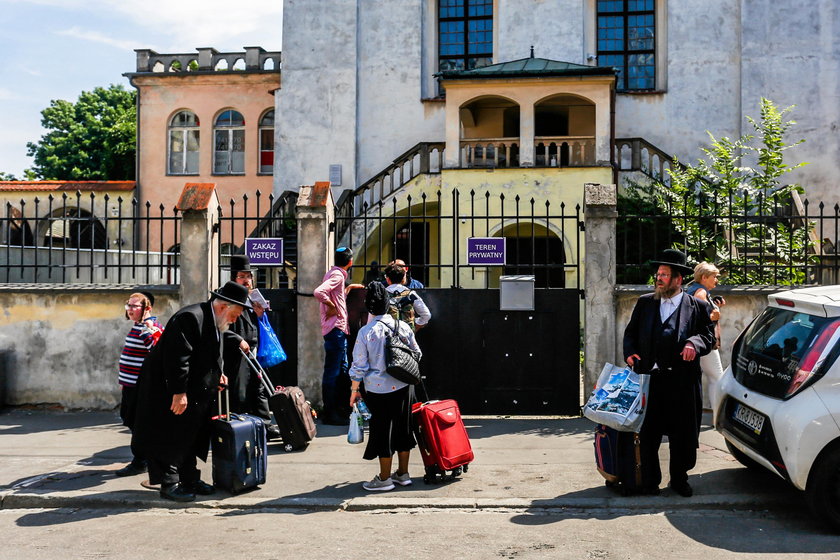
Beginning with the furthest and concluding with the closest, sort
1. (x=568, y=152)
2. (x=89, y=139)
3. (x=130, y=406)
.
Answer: (x=89, y=139) → (x=568, y=152) → (x=130, y=406)

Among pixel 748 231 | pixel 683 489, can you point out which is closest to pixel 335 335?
pixel 683 489

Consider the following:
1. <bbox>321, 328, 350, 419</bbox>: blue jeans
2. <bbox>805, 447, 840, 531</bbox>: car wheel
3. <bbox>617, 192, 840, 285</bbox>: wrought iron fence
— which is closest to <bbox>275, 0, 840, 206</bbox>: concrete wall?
<bbox>617, 192, 840, 285</bbox>: wrought iron fence

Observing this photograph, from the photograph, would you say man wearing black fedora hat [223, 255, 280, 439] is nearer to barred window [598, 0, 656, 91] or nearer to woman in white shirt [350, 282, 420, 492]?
woman in white shirt [350, 282, 420, 492]

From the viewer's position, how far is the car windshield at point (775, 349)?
677cm

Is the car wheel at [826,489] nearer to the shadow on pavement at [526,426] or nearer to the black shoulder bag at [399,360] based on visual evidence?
the black shoulder bag at [399,360]

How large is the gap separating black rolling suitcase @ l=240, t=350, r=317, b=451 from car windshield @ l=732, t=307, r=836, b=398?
413 centimetres

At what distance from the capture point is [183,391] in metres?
7.24

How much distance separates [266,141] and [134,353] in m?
22.2

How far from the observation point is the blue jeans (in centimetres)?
1066

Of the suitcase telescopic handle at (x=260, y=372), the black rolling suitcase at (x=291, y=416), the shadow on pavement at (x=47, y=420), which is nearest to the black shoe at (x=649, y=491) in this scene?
the black rolling suitcase at (x=291, y=416)

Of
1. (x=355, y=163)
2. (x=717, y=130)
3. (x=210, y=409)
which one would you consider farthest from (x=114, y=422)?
(x=717, y=130)

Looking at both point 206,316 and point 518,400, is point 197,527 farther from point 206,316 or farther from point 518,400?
point 518,400

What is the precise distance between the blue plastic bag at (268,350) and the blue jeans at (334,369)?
107 cm

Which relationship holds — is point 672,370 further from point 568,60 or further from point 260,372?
point 568,60
